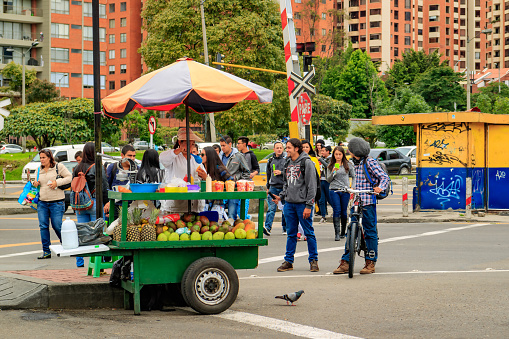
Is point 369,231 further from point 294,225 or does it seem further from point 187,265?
point 187,265

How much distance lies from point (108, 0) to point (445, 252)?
100 m

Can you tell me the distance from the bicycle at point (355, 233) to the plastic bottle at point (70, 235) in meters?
3.78

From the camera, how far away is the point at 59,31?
3238 inches

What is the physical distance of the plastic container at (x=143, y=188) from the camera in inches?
300

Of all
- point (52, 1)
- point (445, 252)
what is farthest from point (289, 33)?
point (52, 1)

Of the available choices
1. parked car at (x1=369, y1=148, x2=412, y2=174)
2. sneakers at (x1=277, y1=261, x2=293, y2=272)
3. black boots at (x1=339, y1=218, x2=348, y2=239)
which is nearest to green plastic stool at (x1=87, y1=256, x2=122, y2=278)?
sneakers at (x1=277, y1=261, x2=293, y2=272)

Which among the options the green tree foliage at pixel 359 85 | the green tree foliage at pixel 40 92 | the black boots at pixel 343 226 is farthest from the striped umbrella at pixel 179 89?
the green tree foliage at pixel 359 85

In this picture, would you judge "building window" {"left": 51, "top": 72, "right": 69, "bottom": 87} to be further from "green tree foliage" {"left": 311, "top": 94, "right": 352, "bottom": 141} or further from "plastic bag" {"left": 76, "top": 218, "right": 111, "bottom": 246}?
"plastic bag" {"left": 76, "top": 218, "right": 111, "bottom": 246}

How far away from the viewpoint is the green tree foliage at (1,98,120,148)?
1758 inches

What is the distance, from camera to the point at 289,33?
20156 mm

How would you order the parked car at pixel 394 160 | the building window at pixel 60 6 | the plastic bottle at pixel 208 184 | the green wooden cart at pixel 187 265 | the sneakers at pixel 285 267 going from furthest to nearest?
the building window at pixel 60 6, the parked car at pixel 394 160, the sneakers at pixel 285 267, the plastic bottle at pixel 208 184, the green wooden cart at pixel 187 265

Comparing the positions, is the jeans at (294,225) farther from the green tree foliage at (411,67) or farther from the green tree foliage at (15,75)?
the green tree foliage at (411,67)

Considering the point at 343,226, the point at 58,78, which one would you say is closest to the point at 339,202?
the point at 343,226

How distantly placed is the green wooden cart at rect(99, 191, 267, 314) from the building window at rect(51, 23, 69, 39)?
7837 cm
